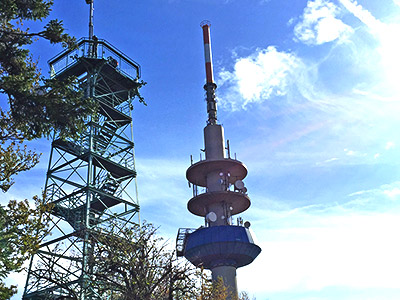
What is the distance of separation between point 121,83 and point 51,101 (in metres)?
26.1

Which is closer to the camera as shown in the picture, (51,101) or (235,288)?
(51,101)

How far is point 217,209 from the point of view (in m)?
50.8

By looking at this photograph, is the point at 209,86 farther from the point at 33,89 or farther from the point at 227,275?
the point at 33,89

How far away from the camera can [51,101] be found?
62.2ft

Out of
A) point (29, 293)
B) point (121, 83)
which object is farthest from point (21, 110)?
point (121, 83)

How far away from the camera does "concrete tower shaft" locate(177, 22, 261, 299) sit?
47000 mm

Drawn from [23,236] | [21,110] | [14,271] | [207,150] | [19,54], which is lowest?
[14,271]

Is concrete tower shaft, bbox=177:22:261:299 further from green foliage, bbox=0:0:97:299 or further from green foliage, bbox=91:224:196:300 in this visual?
green foliage, bbox=0:0:97:299

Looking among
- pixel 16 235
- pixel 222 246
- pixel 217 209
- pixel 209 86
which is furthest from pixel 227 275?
pixel 16 235

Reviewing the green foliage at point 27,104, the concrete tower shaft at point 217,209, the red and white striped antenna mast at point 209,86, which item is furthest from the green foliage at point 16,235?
the red and white striped antenna mast at point 209,86

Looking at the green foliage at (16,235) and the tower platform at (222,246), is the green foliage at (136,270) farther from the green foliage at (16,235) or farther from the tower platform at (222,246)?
the tower platform at (222,246)

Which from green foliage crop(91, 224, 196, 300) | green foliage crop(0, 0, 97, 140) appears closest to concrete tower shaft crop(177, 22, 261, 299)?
green foliage crop(91, 224, 196, 300)

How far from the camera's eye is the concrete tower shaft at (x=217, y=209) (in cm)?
4700

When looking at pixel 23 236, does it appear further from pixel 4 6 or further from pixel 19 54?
pixel 4 6
